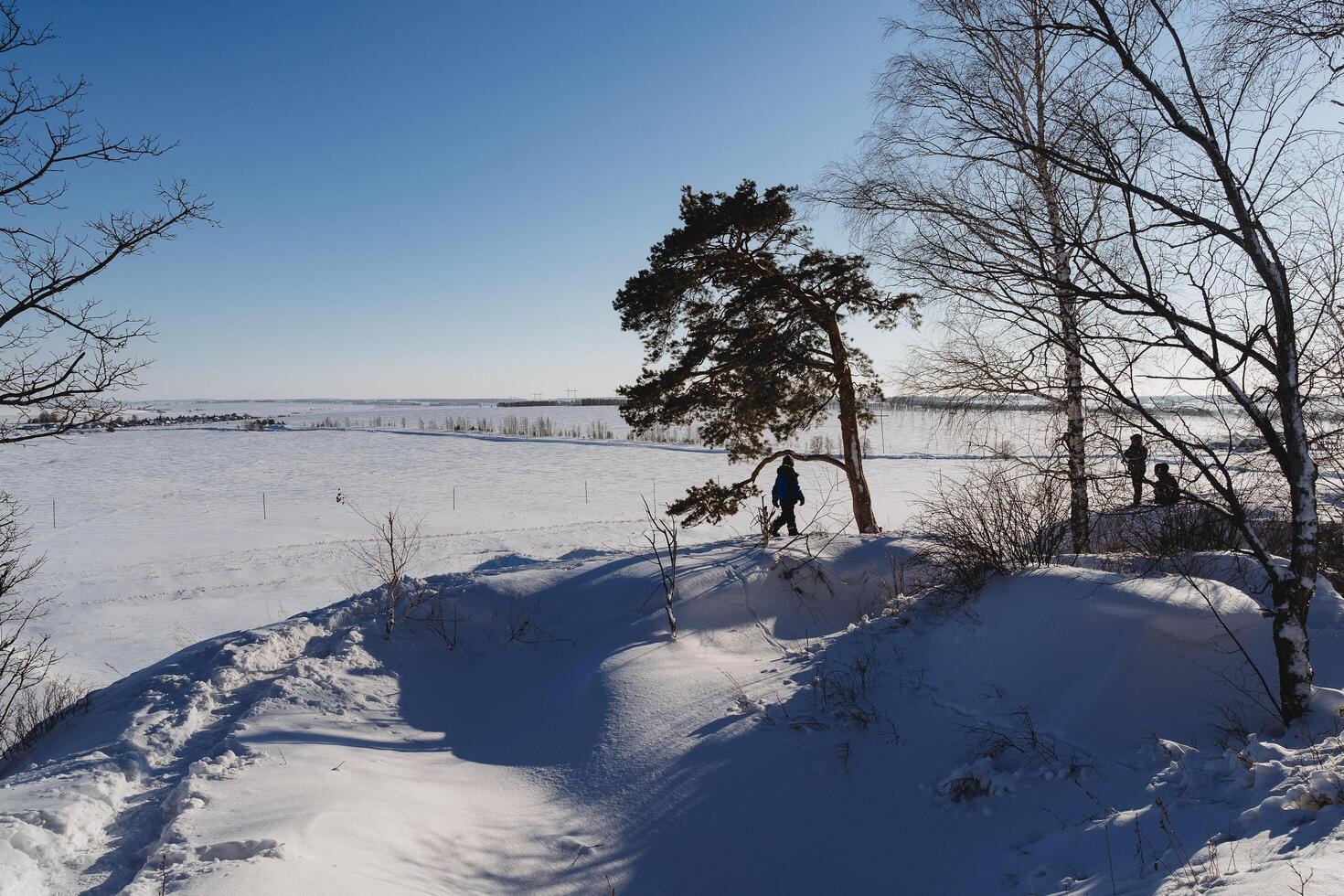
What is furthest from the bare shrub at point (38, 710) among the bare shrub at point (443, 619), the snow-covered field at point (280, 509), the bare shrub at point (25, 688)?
the bare shrub at point (443, 619)

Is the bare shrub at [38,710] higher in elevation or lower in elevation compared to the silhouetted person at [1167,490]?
lower

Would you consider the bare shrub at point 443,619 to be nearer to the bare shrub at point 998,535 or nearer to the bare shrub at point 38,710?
the bare shrub at point 38,710

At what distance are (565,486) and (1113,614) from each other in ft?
73.8

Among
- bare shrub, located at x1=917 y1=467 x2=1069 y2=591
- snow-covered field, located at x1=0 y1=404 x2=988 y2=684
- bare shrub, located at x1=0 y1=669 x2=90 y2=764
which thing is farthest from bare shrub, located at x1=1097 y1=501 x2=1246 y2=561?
bare shrub, located at x1=0 y1=669 x2=90 y2=764

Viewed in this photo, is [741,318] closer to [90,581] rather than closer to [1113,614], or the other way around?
[1113,614]

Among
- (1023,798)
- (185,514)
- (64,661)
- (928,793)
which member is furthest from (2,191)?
(185,514)

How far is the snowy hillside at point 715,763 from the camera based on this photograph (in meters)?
3.56

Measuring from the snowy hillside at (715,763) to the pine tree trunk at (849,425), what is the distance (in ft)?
16.7

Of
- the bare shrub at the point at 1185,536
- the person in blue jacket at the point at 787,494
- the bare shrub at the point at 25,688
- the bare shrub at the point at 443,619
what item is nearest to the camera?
the bare shrub at the point at 25,688

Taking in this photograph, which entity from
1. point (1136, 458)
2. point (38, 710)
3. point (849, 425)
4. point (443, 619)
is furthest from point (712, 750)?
point (38, 710)

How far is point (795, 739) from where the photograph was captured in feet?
17.6

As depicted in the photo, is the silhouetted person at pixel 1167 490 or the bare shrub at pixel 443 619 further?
the bare shrub at pixel 443 619

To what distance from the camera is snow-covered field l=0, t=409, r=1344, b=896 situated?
3.61 metres

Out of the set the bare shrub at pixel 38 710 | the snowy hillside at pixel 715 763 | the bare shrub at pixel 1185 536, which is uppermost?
the bare shrub at pixel 1185 536
